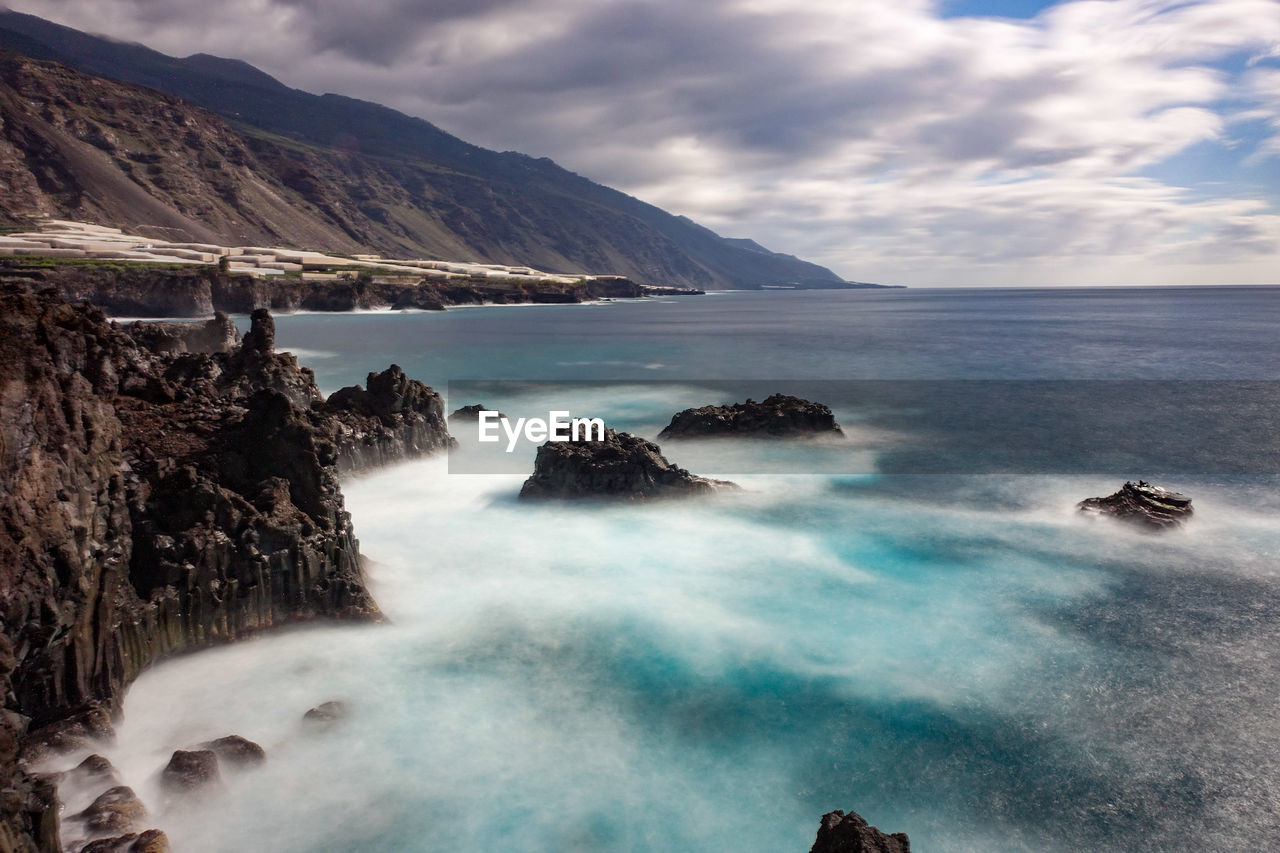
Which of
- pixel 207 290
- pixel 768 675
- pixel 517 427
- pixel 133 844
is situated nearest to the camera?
pixel 133 844

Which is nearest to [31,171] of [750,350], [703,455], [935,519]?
[750,350]

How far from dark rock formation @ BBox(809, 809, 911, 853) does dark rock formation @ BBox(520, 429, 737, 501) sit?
13444mm

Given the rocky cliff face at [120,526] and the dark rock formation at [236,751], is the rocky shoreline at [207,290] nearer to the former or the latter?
the rocky cliff face at [120,526]

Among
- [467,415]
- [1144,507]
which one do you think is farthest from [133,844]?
[467,415]

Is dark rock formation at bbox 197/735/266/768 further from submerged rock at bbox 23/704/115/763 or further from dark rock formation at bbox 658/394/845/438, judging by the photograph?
dark rock formation at bbox 658/394/845/438

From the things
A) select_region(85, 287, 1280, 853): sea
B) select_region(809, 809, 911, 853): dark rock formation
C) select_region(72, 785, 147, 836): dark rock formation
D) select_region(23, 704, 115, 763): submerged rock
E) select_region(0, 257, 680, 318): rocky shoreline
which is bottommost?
select_region(85, 287, 1280, 853): sea

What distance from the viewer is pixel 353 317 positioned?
11212 centimetres

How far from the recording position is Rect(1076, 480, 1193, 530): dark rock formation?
18.7 meters

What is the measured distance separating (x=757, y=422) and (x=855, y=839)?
2252 centimetres

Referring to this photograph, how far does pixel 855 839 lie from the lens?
702cm

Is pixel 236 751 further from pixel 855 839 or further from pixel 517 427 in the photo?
pixel 517 427

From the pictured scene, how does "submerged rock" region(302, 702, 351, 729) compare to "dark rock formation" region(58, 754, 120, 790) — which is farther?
"submerged rock" region(302, 702, 351, 729)

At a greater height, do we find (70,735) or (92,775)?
(70,735)

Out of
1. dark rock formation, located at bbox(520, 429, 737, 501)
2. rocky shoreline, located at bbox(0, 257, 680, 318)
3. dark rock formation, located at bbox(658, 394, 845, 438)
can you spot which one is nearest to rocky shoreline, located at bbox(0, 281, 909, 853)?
dark rock formation, located at bbox(520, 429, 737, 501)
